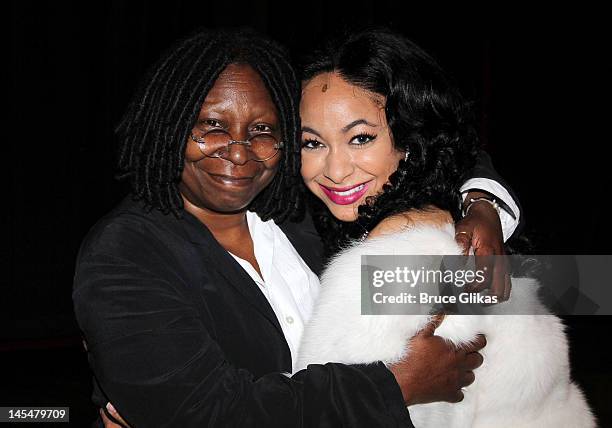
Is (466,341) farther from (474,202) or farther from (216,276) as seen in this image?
(216,276)

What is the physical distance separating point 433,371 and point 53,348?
13.0 ft

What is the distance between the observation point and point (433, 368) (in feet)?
4.72

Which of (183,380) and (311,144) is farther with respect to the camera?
(311,144)

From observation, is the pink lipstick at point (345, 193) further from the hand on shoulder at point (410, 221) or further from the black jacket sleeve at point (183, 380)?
the black jacket sleeve at point (183, 380)

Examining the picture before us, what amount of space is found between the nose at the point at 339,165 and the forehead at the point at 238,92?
9.5 inches

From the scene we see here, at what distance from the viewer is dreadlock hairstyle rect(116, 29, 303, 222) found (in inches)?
63.0

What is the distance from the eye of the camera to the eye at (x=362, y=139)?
1815 mm

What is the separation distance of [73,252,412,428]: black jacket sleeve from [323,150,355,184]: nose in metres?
0.58

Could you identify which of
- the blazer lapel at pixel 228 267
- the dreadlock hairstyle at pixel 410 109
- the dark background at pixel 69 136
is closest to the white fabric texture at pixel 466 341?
the blazer lapel at pixel 228 267

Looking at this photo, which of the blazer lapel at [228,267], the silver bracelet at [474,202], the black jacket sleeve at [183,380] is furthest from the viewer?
the silver bracelet at [474,202]

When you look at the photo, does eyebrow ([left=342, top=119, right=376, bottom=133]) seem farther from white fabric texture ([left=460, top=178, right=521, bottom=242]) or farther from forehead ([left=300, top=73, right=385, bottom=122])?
white fabric texture ([left=460, top=178, right=521, bottom=242])

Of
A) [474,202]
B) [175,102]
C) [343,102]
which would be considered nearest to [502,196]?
[474,202]

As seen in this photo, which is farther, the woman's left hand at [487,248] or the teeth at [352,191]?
the teeth at [352,191]

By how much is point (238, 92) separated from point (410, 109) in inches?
17.4
